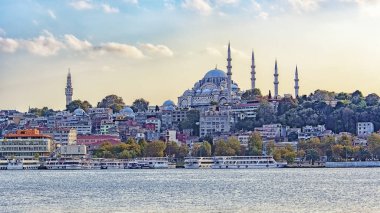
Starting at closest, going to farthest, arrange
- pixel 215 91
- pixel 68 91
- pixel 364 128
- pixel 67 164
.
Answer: pixel 67 164 → pixel 364 128 → pixel 215 91 → pixel 68 91

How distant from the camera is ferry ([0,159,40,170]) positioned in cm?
8788

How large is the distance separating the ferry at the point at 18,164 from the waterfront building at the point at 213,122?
25.7m

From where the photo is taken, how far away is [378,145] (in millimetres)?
86938

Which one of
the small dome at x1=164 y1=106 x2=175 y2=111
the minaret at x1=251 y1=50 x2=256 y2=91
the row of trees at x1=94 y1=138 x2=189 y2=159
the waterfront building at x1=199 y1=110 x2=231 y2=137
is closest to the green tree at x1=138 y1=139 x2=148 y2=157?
the row of trees at x1=94 y1=138 x2=189 y2=159

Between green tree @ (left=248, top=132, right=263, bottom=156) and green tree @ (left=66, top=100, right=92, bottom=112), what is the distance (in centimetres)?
4709

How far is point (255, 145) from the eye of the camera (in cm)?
9288

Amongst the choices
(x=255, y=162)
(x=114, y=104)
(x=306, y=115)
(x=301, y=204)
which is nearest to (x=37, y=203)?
(x=301, y=204)

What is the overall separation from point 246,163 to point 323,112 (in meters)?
21.2

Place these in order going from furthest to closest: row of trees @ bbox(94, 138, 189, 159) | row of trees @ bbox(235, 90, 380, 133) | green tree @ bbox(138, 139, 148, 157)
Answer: row of trees @ bbox(235, 90, 380, 133)
green tree @ bbox(138, 139, 148, 157)
row of trees @ bbox(94, 138, 189, 159)

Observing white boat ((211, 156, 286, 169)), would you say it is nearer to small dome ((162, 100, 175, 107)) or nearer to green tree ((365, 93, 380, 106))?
green tree ((365, 93, 380, 106))

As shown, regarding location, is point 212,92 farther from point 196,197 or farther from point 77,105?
point 196,197

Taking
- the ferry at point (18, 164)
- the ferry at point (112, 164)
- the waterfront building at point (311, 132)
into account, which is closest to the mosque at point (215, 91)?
the waterfront building at point (311, 132)

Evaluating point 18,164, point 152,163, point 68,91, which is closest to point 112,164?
point 152,163

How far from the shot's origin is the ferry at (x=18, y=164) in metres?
87.9
